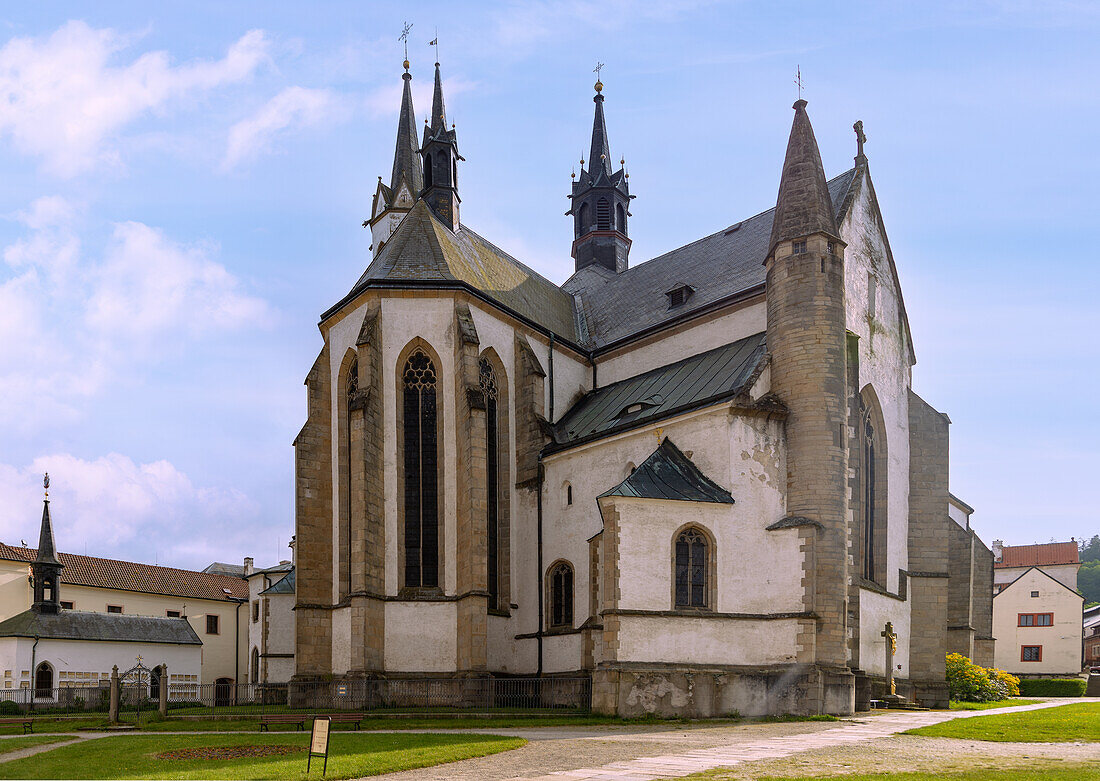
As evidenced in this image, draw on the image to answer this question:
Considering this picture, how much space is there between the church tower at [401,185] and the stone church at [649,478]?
25.0 ft

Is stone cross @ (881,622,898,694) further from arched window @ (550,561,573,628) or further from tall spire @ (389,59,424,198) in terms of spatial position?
tall spire @ (389,59,424,198)

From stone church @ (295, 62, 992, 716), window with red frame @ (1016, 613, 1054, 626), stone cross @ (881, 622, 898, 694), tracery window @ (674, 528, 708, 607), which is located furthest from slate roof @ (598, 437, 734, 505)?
window with red frame @ (1016, 613, 1054, 626)

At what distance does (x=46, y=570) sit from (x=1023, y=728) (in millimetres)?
39739

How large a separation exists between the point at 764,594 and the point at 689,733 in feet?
21.0

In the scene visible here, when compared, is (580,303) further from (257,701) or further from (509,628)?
(257,701)

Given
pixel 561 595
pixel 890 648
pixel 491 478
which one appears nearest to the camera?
pixel 890 648

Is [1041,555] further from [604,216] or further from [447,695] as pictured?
[447,695]

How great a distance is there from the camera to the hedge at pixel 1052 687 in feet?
137

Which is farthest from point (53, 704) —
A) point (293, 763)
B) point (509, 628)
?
point (293, 763)

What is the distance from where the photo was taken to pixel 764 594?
77.9 feet

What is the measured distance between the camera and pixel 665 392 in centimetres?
2927

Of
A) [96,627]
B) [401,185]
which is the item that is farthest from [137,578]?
[401,185]

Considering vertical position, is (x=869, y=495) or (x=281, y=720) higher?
(x=869, y=495)

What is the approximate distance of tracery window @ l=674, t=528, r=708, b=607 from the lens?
23797 millimetres
